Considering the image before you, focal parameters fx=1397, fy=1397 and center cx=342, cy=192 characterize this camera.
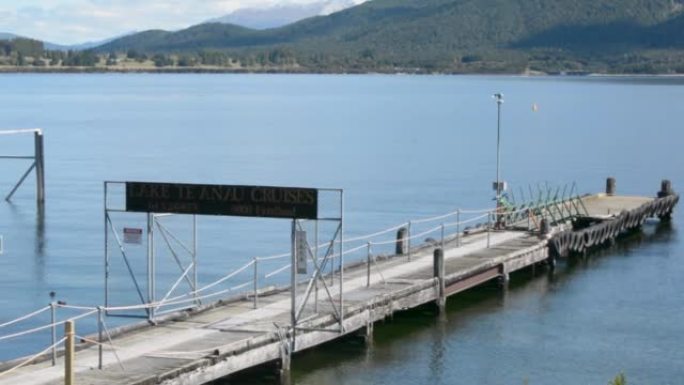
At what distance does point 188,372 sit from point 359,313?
7.01 metres

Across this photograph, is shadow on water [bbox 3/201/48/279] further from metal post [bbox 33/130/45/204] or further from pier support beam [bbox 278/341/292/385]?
pier support beam [bbox 278/341/292/385]

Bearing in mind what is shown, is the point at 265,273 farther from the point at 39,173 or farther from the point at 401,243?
the point at 39,173

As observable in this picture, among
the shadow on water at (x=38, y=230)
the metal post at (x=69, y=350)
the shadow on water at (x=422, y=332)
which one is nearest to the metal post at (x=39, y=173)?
the shadow on water at (x=38, y=230)

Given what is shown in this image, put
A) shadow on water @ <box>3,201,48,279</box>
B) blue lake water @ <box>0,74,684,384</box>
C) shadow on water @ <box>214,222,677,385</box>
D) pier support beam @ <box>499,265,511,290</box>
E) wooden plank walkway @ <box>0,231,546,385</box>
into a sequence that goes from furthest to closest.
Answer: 1. shadow on water @ <box>3,201,48,279</box>
2. pier support beam @ <box>499,265,511,290</box>
3. blue lake water @ <box>0,74,684,384</box>
4. shadow on water @ <box>214,222,677,385</box>
5. wooden plank walkway @ <box>0,231,546,385</box>

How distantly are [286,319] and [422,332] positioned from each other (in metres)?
5.93

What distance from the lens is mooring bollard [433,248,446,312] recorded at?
35594mm

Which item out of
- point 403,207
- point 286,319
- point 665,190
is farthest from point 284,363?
point 665,190

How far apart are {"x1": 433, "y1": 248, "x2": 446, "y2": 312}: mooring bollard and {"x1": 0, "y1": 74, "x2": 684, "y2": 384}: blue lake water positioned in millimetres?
569

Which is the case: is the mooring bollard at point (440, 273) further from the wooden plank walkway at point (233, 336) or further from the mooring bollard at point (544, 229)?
the mooring bollard at point (544, 229)

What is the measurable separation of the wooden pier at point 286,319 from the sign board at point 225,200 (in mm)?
2508

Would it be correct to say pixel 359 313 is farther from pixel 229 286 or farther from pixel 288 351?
pixel 229 286

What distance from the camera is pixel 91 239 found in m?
50.4

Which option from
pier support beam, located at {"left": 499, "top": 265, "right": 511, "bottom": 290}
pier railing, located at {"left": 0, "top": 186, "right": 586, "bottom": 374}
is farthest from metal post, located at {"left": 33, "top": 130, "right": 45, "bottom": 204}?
pier support beam, located at {"left": 499, "top": 265, "right": 511, "bottom": 290}

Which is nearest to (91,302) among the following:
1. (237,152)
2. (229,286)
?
(229,286)
